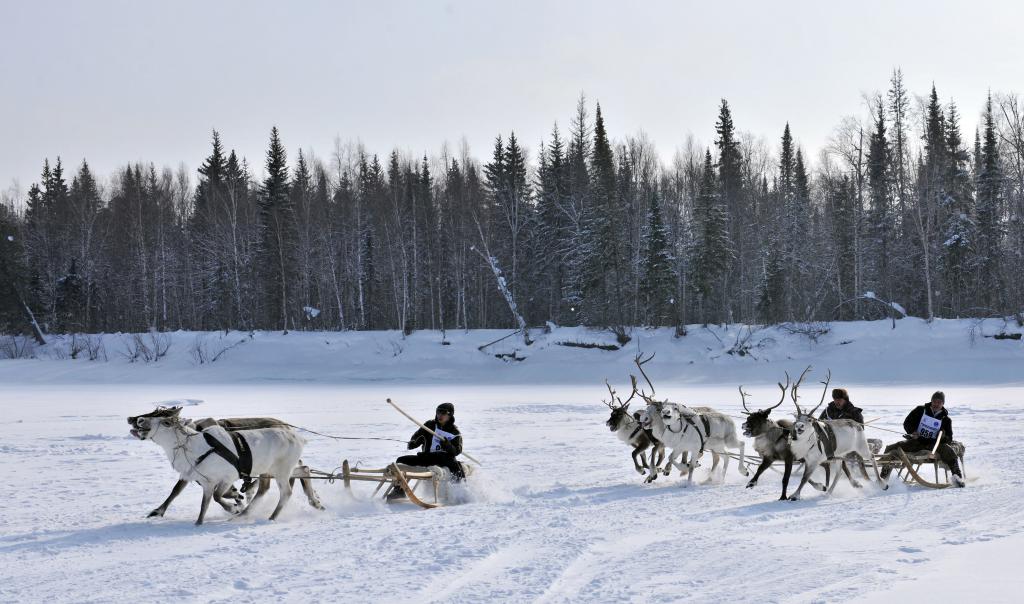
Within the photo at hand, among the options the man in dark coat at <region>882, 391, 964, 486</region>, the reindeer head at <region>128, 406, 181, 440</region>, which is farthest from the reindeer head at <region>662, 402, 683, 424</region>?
the reindeer head at <region>128, 406, 181, 440</region>

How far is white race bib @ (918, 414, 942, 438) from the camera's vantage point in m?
10.7

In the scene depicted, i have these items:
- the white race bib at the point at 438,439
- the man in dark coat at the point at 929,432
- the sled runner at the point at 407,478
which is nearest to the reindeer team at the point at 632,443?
the sled runner at the point at 407,478

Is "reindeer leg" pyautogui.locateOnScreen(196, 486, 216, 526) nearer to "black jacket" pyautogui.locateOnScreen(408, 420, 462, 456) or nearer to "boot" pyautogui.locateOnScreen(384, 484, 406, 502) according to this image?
"boot" pyautogui.locateOnScreen(384, 484, 406, 502)

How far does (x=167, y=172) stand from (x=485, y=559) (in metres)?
65.5

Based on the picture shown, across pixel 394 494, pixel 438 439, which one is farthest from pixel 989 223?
pixel 394 494

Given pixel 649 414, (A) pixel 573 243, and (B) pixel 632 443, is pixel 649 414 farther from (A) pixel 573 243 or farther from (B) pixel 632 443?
(A) pixel 573 243

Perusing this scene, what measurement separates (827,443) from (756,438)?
0.83 meters

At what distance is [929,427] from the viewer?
10.8 meters

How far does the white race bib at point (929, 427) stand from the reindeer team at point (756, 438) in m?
1.07

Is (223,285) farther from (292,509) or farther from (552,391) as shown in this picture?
(292,509)

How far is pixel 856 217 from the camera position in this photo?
36844mm

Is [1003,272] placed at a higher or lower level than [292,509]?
higher

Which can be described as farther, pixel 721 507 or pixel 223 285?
pixel 223 285

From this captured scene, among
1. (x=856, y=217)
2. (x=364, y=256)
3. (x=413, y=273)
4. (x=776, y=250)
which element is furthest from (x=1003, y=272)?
(x=364, y=256)
